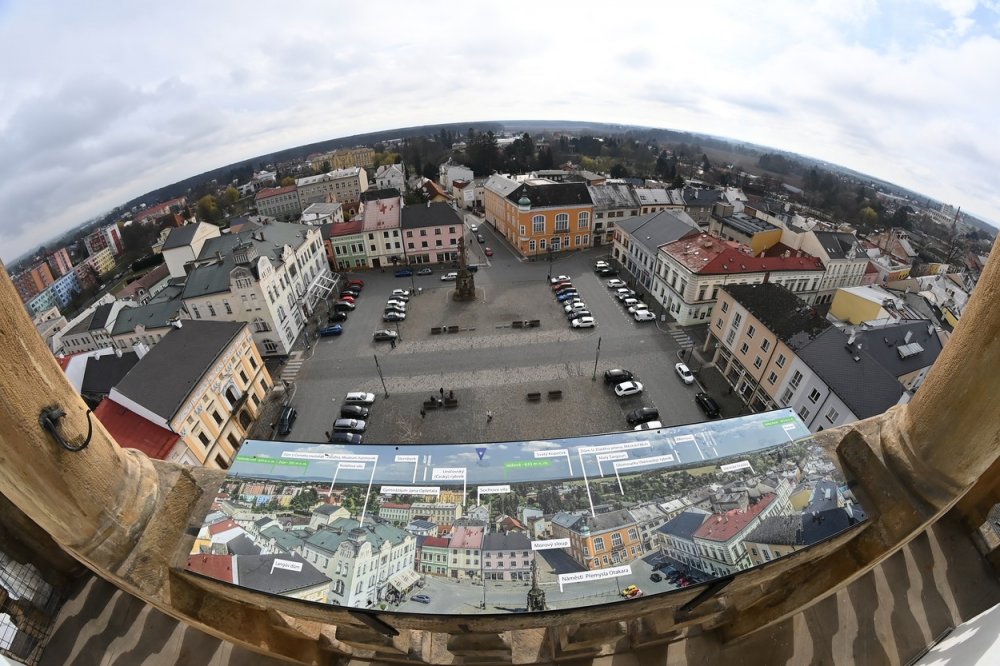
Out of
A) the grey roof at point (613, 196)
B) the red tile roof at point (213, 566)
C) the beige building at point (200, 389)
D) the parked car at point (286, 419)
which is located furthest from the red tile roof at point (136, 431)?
the grey roof at point (613, 196)

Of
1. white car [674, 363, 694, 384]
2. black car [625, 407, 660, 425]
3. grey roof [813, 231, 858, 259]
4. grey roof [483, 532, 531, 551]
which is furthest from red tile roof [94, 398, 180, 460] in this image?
grey roof [813, 231, 858, 259]

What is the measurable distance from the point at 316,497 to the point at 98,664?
656 cm

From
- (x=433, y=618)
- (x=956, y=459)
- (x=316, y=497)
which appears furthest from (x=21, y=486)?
(x=956, y=459)

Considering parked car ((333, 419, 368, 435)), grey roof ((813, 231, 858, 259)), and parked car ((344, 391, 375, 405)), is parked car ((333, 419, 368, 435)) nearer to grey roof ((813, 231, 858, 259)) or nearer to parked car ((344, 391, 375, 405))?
parked car ((344, 391, 375, 405))

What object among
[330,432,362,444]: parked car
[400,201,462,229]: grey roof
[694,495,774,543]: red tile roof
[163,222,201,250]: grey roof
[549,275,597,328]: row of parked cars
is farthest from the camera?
[163,222,201,250]: grey roof

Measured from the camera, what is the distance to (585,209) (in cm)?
4212

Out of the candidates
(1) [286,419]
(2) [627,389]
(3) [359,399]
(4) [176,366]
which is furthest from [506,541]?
(1) [286,419]

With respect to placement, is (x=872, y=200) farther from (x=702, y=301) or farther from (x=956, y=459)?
(x=956, y=459)

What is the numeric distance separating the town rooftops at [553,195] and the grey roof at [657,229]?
6.45m

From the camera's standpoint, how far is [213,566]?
6.39 m

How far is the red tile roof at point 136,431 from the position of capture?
15.3 m

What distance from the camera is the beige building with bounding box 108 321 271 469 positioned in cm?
1580

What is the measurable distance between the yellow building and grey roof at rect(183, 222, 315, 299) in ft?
65.9

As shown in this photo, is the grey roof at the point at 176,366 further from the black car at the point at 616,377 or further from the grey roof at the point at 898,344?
the grey roof at the point at 898,344
